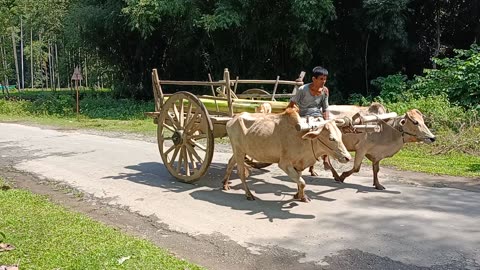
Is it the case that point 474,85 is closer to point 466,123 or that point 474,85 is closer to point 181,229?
point 466,123

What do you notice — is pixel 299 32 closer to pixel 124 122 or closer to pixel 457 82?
pixel 457 82

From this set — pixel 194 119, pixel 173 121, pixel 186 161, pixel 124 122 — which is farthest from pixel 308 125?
pixel 124 122

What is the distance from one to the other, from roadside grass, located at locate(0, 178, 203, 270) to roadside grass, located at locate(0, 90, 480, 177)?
5.38m

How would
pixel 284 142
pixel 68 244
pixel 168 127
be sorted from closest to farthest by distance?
pixel 68 244
pixel 284 142
pixel 168 127

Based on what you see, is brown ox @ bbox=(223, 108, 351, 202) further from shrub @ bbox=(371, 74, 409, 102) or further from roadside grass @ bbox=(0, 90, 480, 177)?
shrub @ bbox=(371, 74, 409, 102)

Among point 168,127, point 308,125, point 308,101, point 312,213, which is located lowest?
point 312,213

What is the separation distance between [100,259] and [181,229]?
125 centimetres

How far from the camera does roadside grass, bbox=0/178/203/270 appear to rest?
433 centimetres

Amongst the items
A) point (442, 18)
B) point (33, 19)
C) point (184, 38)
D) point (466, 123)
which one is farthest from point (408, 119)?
point (33, 19)

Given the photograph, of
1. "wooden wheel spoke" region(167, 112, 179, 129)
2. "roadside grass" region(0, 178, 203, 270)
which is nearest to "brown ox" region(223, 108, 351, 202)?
"wooden wheel spoke" region(167, 112, 179, 129)

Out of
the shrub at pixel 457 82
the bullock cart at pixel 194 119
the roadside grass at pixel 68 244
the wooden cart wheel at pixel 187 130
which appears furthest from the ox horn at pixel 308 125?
the shrub at pixel 457 82

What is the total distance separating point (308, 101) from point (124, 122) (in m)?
11.7

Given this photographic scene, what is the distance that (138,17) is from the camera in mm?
17594

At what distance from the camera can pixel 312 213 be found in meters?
5.76
